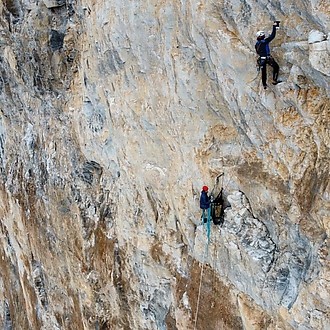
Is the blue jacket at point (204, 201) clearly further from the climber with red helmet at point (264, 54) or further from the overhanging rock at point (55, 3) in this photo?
the overhanging rock at point (55, 3)

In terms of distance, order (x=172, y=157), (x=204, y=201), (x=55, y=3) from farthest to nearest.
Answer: (x=55, y=3)
(x=172, y=157)
(x=204, y=201)

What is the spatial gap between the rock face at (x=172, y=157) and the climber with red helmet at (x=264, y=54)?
257 millimetres

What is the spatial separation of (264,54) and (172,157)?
3.87m

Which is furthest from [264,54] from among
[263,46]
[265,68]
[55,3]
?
[55,3]

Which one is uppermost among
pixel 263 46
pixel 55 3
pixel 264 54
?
pixel 55 3

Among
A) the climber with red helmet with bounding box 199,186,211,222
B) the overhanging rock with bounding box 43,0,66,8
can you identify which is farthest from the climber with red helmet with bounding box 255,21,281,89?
the overhanging rock with bounding box 43,0,66,8

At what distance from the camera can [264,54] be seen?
298 inches

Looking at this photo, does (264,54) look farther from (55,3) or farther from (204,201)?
(55,3)

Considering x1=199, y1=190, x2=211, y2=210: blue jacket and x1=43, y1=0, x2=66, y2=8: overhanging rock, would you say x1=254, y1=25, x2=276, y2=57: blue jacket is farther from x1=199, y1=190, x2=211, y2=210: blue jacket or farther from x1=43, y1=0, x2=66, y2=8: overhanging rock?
x1=43, y1=0, x2=66, y2=8: overhanging rock

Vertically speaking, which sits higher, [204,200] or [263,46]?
[263,46]

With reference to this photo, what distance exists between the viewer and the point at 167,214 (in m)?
11.3

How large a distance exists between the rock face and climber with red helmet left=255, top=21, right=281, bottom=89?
257mm

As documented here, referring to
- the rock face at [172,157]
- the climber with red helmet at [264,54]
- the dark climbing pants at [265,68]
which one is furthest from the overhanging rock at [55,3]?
the dark climbing pants at [265,68]

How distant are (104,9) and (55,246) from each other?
1005cm
